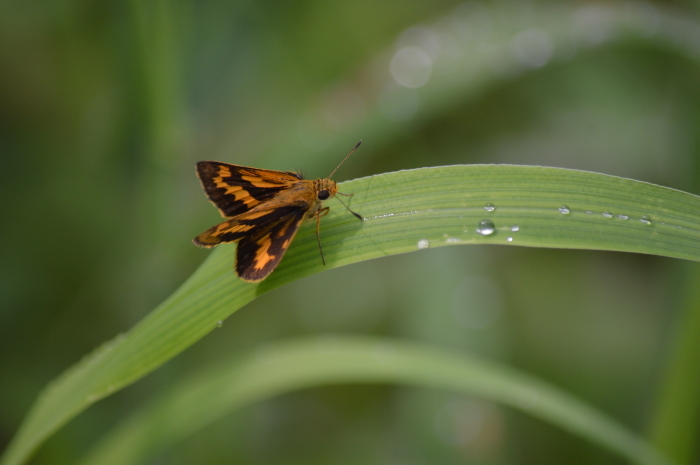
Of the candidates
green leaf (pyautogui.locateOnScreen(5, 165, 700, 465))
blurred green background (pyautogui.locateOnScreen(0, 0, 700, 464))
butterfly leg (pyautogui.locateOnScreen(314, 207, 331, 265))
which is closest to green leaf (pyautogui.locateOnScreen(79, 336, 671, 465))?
green leaf (pyautogui.locateOnScreen(5, 165, 700, 465))

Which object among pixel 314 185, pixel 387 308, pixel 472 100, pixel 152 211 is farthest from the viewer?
pixel 472 100

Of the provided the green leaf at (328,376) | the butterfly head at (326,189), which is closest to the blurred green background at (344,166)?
the green leaf at (328,376)

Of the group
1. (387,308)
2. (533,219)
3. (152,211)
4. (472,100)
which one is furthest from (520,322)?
(152,211)

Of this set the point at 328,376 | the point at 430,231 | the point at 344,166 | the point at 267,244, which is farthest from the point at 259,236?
the point at 344,166

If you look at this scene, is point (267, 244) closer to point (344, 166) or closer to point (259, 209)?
point (259, 209)

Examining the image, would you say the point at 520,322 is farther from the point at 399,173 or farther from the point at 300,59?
the point at 300,59

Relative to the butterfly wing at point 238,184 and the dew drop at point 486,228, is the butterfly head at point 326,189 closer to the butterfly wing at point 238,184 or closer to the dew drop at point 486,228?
the butterfly wing at point 238,184

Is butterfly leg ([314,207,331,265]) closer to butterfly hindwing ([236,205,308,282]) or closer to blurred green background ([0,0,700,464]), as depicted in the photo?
butterfly hindwing ([236,205,308,282])
